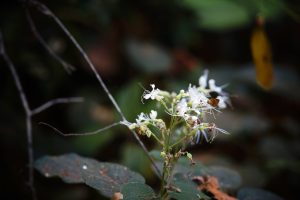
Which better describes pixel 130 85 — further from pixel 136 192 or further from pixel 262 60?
pixel 136 192

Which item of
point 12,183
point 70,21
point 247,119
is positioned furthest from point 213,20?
point 12,183

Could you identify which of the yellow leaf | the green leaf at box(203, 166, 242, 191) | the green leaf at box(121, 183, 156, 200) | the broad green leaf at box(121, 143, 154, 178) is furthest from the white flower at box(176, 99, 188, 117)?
the broad green leaf at box(121, 143, 154, 178)

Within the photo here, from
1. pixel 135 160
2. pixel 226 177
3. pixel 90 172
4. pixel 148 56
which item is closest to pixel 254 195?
pixel 226 177

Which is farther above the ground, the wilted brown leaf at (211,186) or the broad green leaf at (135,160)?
the broad green leaf at (135,160)

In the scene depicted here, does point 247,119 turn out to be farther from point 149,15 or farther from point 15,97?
point 15,97

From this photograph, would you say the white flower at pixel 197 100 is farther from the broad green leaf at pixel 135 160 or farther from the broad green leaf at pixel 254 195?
the broad green leaf at pixel 135 160

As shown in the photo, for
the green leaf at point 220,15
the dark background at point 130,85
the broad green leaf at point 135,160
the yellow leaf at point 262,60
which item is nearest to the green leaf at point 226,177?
the yellow leaf at point 262,60
